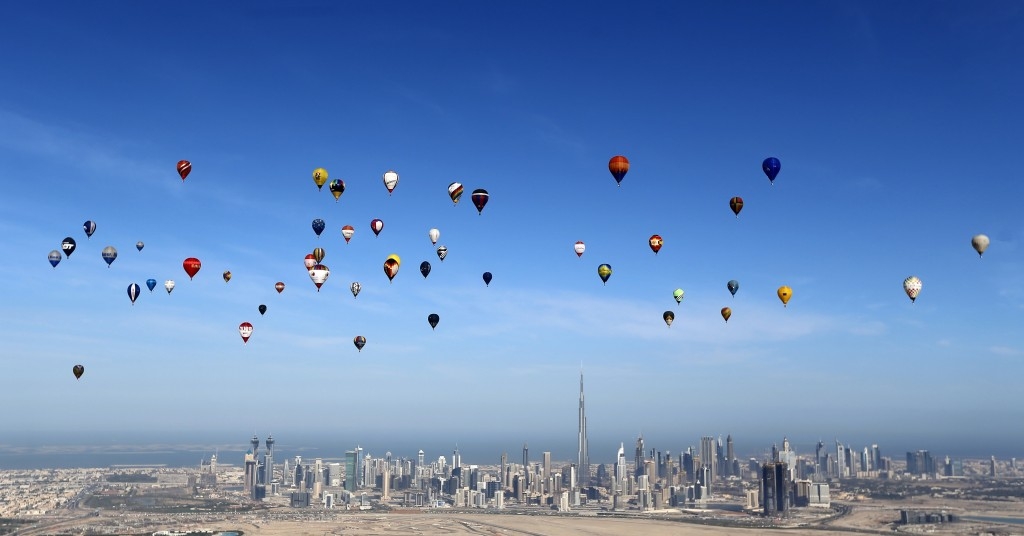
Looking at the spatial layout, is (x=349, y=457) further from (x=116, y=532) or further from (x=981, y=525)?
(x=981, y=525)

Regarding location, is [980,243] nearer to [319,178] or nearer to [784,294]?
[784,294]

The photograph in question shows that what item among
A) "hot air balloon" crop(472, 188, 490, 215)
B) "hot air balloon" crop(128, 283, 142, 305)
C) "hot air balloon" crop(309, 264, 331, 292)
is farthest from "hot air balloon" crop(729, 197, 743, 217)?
"hot air balloon" crop(128, 283, 142, 305)

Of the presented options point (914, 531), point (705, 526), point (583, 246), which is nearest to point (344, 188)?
point (583, 246)

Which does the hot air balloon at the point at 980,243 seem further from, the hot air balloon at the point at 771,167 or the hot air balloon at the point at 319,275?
the hot air balloon at the point at 319,275

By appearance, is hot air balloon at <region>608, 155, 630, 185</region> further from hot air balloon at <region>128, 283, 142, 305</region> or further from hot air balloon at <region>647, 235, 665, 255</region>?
hot air balloon at <region>128, 283, 142, 305</region>

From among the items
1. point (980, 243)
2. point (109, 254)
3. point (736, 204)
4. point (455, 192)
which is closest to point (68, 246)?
point (109, 254)
